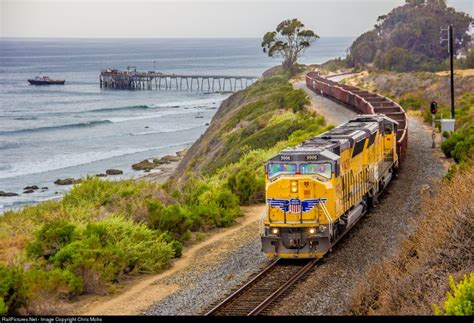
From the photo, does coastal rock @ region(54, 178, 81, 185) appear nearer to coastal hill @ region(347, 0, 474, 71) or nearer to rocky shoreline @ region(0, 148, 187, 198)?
rocky shoreline @ region(0, 148, 187, 198)

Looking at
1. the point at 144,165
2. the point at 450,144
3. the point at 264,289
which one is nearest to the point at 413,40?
the point at 144,165

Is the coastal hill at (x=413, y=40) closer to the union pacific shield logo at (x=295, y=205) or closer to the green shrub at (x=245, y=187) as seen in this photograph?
the green shrub at (x=245, y=187)

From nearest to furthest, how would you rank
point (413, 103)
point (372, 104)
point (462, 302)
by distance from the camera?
1. point (462, 302)
2. point (372, 104)
3. point (413, 103)

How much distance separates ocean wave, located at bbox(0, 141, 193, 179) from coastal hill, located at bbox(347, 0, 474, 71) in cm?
4044

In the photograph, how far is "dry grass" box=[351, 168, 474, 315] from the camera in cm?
1264

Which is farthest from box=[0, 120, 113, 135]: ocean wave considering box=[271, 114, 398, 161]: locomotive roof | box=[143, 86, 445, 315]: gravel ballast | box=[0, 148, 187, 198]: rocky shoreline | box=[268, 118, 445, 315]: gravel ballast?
box=[143, 86, 445, 315]: gravel ballast

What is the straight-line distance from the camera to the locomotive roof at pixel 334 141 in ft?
59.4

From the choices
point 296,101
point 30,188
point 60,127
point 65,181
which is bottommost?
point 30,188

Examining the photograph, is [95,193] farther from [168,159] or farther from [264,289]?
[168,159]

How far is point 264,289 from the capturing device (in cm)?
1588

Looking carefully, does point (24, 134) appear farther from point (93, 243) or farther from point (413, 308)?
point (413, 308)

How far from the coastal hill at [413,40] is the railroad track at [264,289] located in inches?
3189

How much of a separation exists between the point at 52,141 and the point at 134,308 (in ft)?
218

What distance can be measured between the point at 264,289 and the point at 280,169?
3490mm
